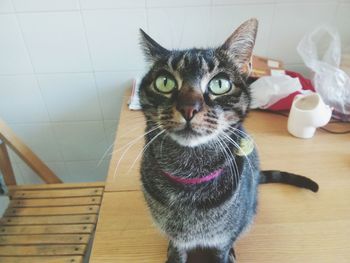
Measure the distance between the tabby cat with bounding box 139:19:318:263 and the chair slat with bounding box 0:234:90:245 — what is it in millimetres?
346

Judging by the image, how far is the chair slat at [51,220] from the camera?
0.93 meters

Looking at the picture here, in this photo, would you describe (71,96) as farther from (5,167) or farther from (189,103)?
(189,103)

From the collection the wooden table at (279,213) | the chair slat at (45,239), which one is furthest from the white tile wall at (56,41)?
the chair slat at (45,239)

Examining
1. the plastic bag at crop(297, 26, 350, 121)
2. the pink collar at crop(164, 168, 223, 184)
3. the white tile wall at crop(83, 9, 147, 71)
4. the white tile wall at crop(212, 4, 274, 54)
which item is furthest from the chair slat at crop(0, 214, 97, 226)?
the plastic bag at crop(297, 26, 350, 121)

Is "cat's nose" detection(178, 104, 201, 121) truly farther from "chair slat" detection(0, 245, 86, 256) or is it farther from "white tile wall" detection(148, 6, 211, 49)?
"white tile wall" detection(148, 6, 211, 49)

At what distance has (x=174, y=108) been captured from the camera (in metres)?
0.51

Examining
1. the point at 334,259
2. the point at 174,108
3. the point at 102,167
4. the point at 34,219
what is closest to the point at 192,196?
the point at 174,108

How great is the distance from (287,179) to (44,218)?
76cm

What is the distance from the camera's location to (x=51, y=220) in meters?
0.94

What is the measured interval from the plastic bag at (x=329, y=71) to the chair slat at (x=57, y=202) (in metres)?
0.88

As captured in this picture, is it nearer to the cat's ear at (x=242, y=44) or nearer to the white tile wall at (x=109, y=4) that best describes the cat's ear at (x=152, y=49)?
the cat's ear at (x=242, y=44)

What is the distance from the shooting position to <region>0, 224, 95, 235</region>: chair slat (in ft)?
2.93

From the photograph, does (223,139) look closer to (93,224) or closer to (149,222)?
(149,222)

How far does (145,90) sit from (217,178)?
0.23 metres
